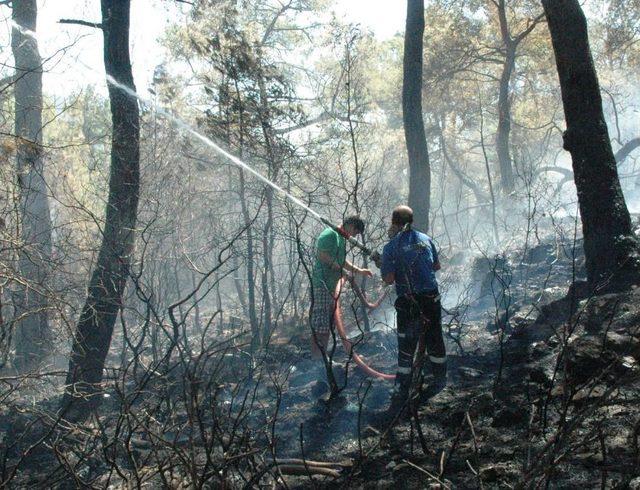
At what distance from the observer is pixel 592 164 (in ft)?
21.3

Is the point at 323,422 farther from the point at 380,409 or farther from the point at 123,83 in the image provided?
the point at 123,83

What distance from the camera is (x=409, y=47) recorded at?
10969 mm

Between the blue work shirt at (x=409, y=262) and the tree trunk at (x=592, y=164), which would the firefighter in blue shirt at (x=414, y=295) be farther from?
the tree trunk at (x=592, y=164)

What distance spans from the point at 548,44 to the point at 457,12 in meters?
2.97

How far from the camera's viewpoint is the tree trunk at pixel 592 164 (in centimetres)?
637

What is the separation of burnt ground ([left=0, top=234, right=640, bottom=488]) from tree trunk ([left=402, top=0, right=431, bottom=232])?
310 centimetres

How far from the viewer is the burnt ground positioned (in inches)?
115

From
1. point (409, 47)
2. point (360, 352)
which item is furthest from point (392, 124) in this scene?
point (360, 352)

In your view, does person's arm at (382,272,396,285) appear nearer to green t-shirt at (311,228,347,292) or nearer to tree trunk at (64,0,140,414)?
green t-shirt at (311,228,347,292)

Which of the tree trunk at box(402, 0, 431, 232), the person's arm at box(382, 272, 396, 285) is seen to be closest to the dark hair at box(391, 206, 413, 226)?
the person's arm at box(382, 272, 396, 285)

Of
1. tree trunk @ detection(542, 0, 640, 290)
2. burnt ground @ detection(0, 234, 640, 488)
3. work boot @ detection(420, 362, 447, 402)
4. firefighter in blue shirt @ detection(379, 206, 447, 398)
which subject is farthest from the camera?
tree trunk @ detection(542, 0, 640, 290)

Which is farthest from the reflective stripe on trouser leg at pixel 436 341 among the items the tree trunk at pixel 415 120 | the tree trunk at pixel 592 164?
the tree trunk at pixel 415 120

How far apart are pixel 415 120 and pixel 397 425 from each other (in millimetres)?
6986

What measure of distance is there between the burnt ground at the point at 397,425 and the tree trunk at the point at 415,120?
10.2ft
